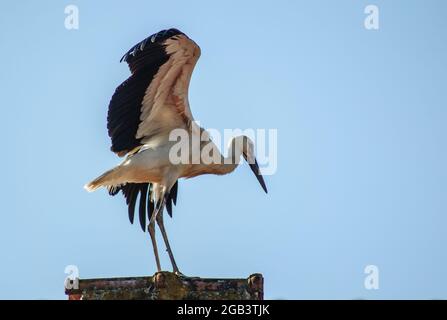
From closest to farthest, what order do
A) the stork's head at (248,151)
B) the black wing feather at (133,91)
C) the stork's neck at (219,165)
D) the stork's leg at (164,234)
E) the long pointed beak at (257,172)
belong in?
the black wing feather at (133,91), the stork's leg at (164,234), the stork's neck at (219,165), the stork's head at (248,151), the long pointed beak at (257,172)

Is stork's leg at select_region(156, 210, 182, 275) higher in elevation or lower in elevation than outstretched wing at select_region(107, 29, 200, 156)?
lower

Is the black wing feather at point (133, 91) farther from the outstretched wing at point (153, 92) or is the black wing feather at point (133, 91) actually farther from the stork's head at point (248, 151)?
the stork's head at point (248, 151)

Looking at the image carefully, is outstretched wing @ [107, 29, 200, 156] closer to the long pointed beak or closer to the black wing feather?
the black wing feather

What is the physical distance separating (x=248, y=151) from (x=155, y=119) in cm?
130

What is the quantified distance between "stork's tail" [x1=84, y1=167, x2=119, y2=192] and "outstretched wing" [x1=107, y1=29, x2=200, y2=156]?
1.13 feet

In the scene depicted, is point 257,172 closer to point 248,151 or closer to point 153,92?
point 248,151

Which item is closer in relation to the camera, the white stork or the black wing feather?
the black wing feather

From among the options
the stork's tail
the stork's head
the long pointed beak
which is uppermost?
the stork's head

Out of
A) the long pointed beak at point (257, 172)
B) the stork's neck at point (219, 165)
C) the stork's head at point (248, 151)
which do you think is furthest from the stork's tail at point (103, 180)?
the long pointed beak at point (257, 172)

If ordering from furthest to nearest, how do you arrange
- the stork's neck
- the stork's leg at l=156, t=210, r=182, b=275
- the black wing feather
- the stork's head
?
the stork's head, the stork's neck, the stork's leg at l=156, t=210, r=182, b=275, the black wing feather

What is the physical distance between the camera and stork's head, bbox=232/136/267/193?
11.9 m

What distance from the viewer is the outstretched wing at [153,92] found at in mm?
10531

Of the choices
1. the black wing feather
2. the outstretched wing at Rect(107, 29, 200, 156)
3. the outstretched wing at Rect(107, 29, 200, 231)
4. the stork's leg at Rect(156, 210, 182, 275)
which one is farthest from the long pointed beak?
the black wing feather
